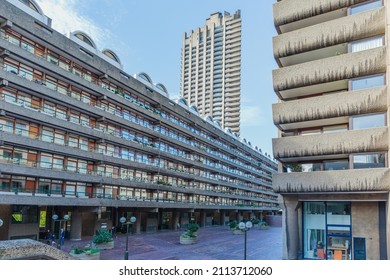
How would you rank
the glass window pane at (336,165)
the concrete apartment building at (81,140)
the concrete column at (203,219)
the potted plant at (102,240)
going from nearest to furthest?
the glass window pane at (336,165) < the potted plant at (102,240) < the concrete apartment building at (81,140) < the concrete column at (203,219)

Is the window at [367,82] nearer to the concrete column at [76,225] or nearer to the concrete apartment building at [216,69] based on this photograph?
the concrete column at [76,225]

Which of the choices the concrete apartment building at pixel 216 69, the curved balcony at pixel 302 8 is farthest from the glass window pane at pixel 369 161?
the concrete apartment building at pixel 216 69

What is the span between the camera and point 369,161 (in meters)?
22.9

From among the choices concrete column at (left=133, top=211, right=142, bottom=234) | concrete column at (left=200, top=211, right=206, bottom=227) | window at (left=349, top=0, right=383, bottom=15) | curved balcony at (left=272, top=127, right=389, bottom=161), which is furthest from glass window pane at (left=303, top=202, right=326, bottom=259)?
concrete column at (left=200, top=211, right=206, bottom=227)

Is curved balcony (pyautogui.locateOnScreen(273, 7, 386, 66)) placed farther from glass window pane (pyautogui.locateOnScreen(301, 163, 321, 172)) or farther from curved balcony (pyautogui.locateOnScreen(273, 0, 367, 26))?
glass window pane (pyautogui.locateOnScreen(301, 163, 321, 172))

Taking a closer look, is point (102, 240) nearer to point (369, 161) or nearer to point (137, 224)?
point (137, 224)

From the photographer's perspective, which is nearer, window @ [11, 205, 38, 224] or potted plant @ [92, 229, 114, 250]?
potted plant @ [92, 229, 114, 250]

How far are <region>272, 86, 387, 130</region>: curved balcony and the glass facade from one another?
6.02m

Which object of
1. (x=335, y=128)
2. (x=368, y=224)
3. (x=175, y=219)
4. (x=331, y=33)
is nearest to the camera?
(x=368, y=224)

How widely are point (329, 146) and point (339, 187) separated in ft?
8.75

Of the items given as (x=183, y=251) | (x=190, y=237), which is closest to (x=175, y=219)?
(x=190, y=237)

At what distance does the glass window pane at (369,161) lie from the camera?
22527mm

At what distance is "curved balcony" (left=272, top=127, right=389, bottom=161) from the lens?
22.2 meters

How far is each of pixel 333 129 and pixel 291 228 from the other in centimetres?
744
